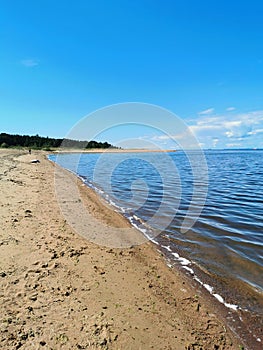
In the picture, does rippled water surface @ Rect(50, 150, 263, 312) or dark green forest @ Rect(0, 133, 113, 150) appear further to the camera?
dark green forest @ Rect(0, 133, 113, 150)

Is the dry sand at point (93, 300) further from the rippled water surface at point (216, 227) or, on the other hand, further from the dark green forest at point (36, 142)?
the dark green forest at point (36, 142)

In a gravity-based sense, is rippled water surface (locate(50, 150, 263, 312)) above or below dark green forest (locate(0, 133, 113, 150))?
below

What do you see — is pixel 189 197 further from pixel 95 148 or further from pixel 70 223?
pixel 95 148

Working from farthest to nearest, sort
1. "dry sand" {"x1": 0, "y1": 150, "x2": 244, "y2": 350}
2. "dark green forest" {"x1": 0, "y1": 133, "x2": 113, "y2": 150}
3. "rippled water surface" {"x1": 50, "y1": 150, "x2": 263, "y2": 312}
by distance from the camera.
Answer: "dark green forest" {"x1": 0, "y1": 133, "x2": 113, "y2": 150}, "rippled water surface" {"x1": 50, "y1": 150, "x2": 263, "y2": 312}, "dry sand" {"x1": 0, "y1": 150, "x2": 244, "y2": 350}

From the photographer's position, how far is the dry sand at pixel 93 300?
3.15 meters

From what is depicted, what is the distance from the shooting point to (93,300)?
12.9 feet

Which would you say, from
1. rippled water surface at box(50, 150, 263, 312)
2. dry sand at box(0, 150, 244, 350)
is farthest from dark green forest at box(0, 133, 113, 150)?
dry sand at box(0, 150, 244, 350)

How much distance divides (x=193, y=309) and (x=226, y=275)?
6.29 feet

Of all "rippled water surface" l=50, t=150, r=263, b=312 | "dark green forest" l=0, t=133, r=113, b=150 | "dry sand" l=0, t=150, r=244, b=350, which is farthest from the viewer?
"dark green forest" l=0, t=133, r=113, b=150

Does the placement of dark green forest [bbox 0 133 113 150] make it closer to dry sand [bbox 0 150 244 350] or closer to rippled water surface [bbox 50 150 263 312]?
rippled water surface [bbox 50 150 263 312]

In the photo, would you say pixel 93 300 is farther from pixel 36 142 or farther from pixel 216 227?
pixel 36 142

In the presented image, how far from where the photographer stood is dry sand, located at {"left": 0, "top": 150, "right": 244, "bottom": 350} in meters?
3.15

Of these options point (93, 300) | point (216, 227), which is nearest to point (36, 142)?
point (216, 227)

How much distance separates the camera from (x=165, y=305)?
4.16 meters
